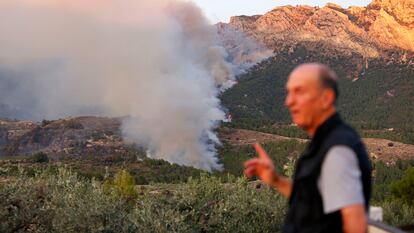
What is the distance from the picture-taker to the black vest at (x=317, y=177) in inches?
99.0

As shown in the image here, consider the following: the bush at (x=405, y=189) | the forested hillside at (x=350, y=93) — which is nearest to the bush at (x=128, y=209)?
the bush at (x=405, y=189)

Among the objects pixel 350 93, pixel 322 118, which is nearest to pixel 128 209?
pixel 322 118

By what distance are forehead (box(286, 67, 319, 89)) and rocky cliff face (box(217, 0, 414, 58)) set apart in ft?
560

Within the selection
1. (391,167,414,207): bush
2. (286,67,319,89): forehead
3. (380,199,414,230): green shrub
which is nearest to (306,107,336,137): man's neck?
(286,67,319,89): forehead

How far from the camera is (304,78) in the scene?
2645mm

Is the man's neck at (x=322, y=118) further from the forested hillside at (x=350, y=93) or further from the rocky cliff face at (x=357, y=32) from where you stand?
the rocky cliff face at (x=357, y=32)

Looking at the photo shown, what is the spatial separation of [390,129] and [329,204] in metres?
114

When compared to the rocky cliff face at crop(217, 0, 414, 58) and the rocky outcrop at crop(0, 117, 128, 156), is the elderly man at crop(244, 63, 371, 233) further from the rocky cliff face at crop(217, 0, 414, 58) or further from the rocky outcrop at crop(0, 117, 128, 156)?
the rocky cliff face at crop(217, 0, 414, 58)

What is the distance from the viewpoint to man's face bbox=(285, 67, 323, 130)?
2629 millimetres

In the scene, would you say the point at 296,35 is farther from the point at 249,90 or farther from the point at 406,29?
the point at 249,90

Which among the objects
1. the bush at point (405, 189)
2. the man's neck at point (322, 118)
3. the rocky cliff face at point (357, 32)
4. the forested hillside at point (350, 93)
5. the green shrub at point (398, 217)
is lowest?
the green shrub at point (398, 217)

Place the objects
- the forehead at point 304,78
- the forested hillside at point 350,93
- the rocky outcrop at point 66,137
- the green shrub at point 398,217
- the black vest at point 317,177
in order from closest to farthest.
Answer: the black vest at point 317,177
the forehead at point 304,78
the green shrub at point 398,217
the rocky outcrop at point 66,137
the forested hillside at point 350,93

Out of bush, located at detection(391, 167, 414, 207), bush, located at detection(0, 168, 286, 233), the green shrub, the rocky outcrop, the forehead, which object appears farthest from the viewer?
the rocky outcrop

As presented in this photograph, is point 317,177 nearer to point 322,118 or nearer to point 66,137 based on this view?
point 322,118
